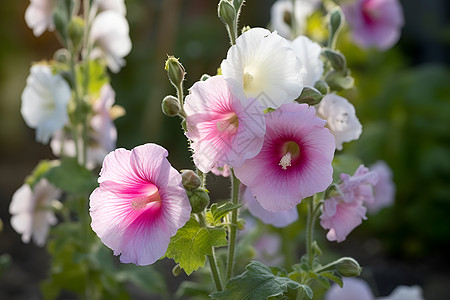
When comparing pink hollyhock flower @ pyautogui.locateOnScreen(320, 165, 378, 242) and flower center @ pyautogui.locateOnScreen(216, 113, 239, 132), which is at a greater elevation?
flower center @ pyautogui.locateOnScreen(216, 113, 239, 132)

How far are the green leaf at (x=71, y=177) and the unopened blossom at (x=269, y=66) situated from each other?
0.63 metres

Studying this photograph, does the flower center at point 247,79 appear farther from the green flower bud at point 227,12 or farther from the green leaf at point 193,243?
the green leaf at point 193,243

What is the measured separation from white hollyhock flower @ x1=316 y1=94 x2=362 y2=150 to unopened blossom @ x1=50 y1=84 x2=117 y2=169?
602 millimetres

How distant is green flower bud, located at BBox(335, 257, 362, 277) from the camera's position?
1.11m

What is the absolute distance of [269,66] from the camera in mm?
962

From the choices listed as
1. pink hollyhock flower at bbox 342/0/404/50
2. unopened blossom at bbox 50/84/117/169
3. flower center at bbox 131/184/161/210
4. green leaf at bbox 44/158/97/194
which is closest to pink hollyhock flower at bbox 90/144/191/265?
flower center at bbox 131/184/161/210

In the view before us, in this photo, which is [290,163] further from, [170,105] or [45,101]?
[45,101]

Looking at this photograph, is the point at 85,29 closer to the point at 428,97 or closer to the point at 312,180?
the point at 312,180

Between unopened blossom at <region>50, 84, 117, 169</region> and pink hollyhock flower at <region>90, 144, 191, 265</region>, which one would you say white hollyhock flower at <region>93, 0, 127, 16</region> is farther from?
pink hollyhock flower at <region>90, 144, 191, 265</region>

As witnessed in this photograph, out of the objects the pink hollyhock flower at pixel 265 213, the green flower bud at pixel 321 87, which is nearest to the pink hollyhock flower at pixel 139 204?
the pink hollyhock flower at pixel 265 213

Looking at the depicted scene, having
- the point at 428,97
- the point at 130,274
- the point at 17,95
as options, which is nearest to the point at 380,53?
the point at 428,97

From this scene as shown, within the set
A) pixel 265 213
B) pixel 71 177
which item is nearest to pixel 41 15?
pixel 71 177

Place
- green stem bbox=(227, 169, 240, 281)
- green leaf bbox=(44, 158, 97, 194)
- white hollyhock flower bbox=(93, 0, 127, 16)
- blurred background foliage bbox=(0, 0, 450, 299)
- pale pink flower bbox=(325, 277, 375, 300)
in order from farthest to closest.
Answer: blurred background foliage bbox=(0, 0, 450, 299)
white hollyhock flower bbox=(93, 0, 127, 16)
pale pink flower bbox=(325, 277, 375, 300)
green leaf bbox=(44, 158, 97, 194)
green stem bbox=(227, 169, 240, 281)

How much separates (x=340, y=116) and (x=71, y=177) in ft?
2.25
